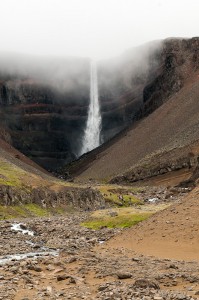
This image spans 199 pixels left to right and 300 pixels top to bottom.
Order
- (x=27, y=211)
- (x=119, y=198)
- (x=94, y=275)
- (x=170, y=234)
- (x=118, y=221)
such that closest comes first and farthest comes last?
(x=94, y=275)
(x=170, y=234)
(x=118, y=221)
(x=27, y=211)
(x=119, y=198)

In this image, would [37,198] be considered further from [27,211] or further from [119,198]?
[119,198]

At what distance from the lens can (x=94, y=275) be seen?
137 feet

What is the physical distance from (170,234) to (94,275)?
14.3 meters

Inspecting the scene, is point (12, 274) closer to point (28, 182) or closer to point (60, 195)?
point (60, 195)

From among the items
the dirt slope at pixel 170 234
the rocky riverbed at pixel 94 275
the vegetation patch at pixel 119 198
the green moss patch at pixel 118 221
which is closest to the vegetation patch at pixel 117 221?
the green moss patch at pixel 118 221

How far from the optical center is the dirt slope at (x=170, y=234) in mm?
49688

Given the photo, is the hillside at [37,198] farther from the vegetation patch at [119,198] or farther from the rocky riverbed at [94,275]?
the rocky riverbed at [94,275]

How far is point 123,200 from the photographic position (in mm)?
153500

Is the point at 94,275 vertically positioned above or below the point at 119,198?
below

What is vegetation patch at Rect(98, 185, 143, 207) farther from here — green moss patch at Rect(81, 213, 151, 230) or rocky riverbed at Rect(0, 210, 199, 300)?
rocky riverbed at Rect(0, 210, 199, 300)

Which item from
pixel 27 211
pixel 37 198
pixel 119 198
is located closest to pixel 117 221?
pixel 27 211

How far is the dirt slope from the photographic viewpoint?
49.7 m

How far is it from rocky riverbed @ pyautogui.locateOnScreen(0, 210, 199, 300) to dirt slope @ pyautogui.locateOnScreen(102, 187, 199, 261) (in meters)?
1.71

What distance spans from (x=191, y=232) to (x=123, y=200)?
10177 centimetres
